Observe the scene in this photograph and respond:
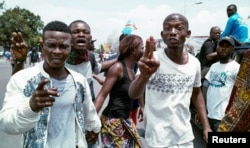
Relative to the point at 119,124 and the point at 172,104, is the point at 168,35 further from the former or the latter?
the point at 119,124

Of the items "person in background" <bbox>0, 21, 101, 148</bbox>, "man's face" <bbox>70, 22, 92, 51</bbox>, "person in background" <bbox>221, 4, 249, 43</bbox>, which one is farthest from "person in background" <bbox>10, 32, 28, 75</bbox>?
"person in background" <bbox>221, 4, 249, 43</bbox>

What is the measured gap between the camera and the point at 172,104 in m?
2.48

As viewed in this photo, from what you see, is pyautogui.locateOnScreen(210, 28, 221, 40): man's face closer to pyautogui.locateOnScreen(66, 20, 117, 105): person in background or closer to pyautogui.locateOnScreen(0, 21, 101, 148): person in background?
pyautogui.locateOnScreen(66, 20, 117, 105): person in background

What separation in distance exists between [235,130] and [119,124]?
1656mm

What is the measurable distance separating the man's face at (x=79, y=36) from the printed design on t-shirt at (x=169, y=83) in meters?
0.87

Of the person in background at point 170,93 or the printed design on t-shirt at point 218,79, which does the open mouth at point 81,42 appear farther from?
the printed design on t-shirt at point 218,79

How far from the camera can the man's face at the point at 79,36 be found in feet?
10.1

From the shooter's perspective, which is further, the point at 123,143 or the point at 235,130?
the point at 123,143

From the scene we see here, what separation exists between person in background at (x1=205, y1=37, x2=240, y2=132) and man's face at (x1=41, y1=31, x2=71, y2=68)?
2.37m

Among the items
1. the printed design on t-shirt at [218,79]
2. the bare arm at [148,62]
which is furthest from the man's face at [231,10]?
the bare arm at [148,62]

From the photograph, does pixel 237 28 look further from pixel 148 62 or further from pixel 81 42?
pixel 148 62

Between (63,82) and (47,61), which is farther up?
(47,61)

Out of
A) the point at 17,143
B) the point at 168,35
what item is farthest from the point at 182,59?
the point at 17,143

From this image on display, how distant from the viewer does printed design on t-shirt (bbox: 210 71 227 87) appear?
3.98 metres
